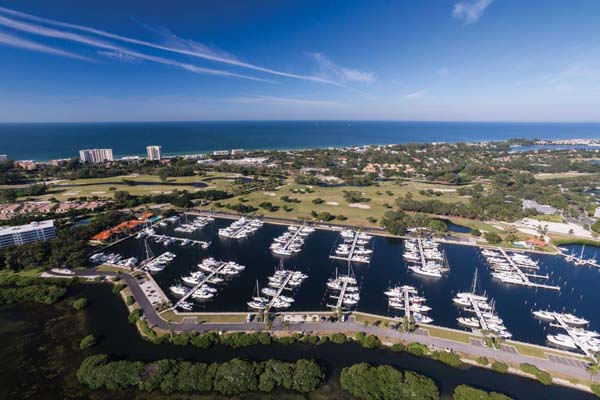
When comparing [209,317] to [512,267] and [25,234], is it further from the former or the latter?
[512,267]

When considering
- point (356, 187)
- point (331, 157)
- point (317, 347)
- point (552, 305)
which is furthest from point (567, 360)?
point (331, 157)

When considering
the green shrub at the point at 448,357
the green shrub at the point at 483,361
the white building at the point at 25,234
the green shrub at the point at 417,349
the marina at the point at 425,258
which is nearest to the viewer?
the green shrub at the point at 448,357

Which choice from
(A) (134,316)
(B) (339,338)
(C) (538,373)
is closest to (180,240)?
(A) (134,316)

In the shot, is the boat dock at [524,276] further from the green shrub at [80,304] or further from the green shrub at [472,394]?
the green shrub at [80,304]

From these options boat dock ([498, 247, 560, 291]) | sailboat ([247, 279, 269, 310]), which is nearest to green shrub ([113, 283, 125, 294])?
sailboat ([247, 279, 269, 310])

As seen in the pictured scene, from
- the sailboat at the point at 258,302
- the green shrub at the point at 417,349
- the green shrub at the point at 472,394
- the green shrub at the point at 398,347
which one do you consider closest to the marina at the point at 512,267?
the green shrub at the point at 417,349
